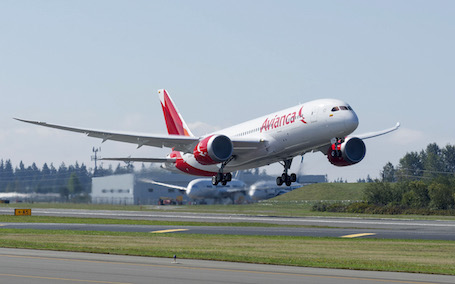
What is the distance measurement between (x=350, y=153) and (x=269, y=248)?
65.6ft

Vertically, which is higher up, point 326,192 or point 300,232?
point 326,192

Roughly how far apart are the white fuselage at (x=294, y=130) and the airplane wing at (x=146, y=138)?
12.4ft

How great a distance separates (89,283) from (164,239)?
2085cm

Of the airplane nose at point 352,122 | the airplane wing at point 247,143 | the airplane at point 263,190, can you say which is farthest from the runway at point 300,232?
the airplane at point 263,190

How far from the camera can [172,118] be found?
69.1m

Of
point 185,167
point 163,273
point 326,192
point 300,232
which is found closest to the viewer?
point 163,273

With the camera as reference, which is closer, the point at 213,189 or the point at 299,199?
the point at 213,189

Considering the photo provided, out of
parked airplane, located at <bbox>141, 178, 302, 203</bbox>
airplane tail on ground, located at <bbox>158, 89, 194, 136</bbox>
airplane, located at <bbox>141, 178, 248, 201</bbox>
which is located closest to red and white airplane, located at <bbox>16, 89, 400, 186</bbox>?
airplane tail on ground, located at <bbox>158, 89, 194, 136</bbox>

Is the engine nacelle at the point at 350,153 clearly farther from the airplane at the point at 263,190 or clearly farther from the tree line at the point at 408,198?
the tree line at the point at 408,198

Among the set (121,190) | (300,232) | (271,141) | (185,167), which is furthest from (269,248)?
(121,190)

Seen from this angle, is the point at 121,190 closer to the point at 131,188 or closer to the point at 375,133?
the point at 131,188

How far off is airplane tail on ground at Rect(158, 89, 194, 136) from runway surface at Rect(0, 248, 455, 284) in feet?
133

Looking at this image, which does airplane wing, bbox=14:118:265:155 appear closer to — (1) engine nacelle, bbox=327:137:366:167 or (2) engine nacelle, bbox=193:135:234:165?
(2) engine nacelle, bbox=193:135:234:165

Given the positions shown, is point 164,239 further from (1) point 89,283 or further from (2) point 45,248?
(1) point 89,283
